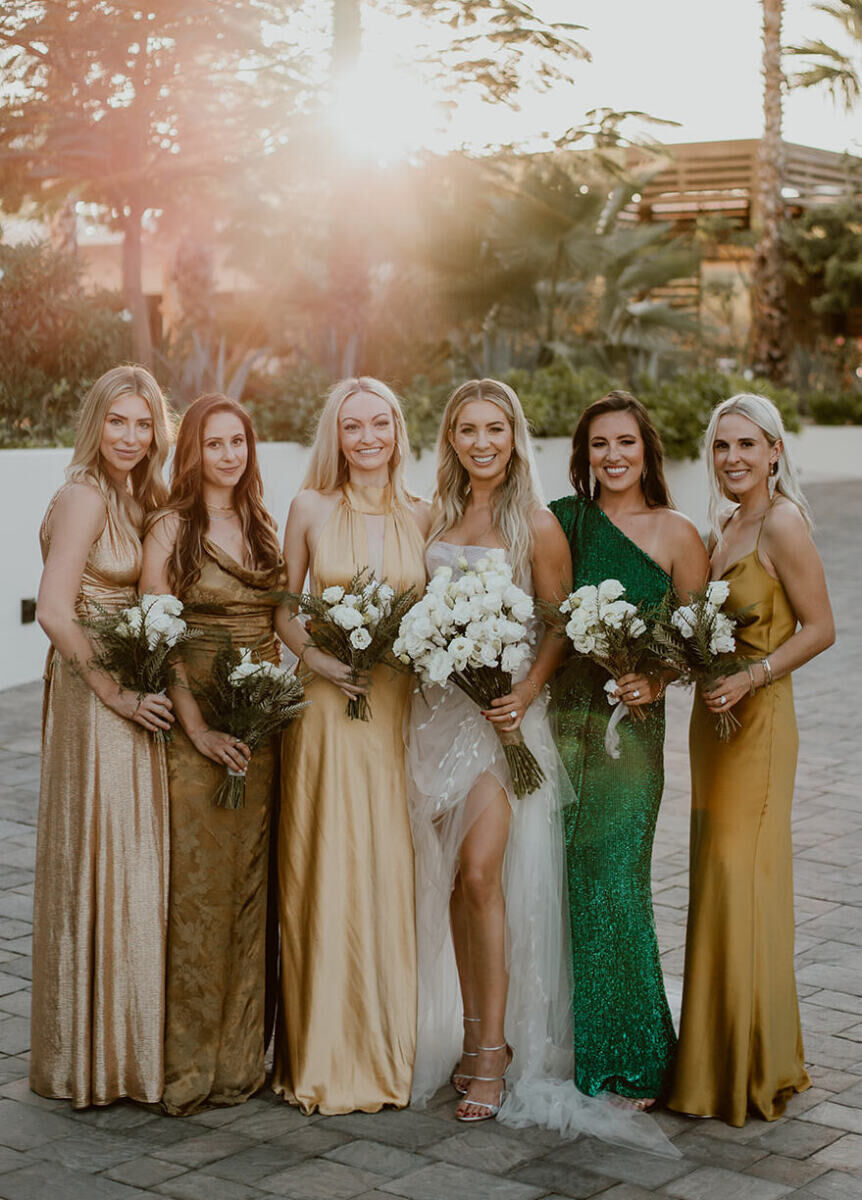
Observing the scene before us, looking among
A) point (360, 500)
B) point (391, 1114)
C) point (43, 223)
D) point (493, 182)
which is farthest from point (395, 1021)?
point (493, 182)

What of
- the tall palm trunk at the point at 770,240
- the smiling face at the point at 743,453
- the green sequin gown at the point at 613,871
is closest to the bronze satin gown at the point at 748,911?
the green sequin gown at the point at 613,871

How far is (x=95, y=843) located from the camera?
4250 millimetres

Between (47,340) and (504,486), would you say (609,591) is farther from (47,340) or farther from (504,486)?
(47,340)

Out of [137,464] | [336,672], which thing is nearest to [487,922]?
[336,672]

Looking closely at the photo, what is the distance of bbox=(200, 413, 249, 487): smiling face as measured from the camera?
4336 millimetres

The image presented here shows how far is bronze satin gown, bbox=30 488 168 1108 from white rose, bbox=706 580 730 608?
64.6 inches

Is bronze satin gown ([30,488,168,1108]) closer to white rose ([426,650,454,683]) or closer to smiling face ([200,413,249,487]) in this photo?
smiling face ([200,413,249,487])

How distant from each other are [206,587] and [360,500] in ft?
1.87

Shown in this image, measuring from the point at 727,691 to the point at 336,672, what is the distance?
1114mm

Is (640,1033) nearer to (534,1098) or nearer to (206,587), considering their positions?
(534,1098)

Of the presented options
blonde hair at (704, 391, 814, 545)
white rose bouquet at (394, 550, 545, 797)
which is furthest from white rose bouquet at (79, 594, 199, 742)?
blonde hair at (704, 391, 814, 545)

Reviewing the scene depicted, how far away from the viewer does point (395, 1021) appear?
439 centimetres

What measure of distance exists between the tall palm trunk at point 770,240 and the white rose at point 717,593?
70.7 feet

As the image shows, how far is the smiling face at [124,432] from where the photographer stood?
14.3ft
